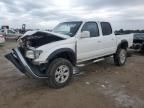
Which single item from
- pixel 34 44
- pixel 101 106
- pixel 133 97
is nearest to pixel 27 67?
pixel 34 44

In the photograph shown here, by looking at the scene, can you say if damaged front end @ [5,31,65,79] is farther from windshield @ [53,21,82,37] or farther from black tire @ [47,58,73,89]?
windshield @ [53,21,82,37]

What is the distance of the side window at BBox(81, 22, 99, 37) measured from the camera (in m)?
6.99

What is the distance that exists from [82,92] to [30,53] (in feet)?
5.62

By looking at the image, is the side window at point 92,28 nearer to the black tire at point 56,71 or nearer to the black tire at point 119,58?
the black tire at point 56,71

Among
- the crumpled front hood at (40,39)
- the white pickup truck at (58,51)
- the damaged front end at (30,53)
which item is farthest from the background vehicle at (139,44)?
the damaged front end at (30,53)

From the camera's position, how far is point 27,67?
5.46 m

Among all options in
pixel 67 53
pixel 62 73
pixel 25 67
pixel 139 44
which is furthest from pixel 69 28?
pixel 139 44

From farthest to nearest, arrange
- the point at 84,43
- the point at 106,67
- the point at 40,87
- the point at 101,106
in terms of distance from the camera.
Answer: the point at 106,67 → the point at 84,43 → the point at 40,87 → the point at 101,106

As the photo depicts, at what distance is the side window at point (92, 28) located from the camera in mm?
6993

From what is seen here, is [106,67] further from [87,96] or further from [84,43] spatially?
[87,96]

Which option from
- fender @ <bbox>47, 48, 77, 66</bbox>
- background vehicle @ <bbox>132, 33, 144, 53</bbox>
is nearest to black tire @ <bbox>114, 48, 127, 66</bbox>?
fender @ <bbox>47, 48, 77, 66</bbox>

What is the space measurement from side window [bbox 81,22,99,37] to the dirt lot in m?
1.46

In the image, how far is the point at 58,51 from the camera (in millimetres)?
5730

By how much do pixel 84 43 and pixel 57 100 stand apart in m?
2.29
